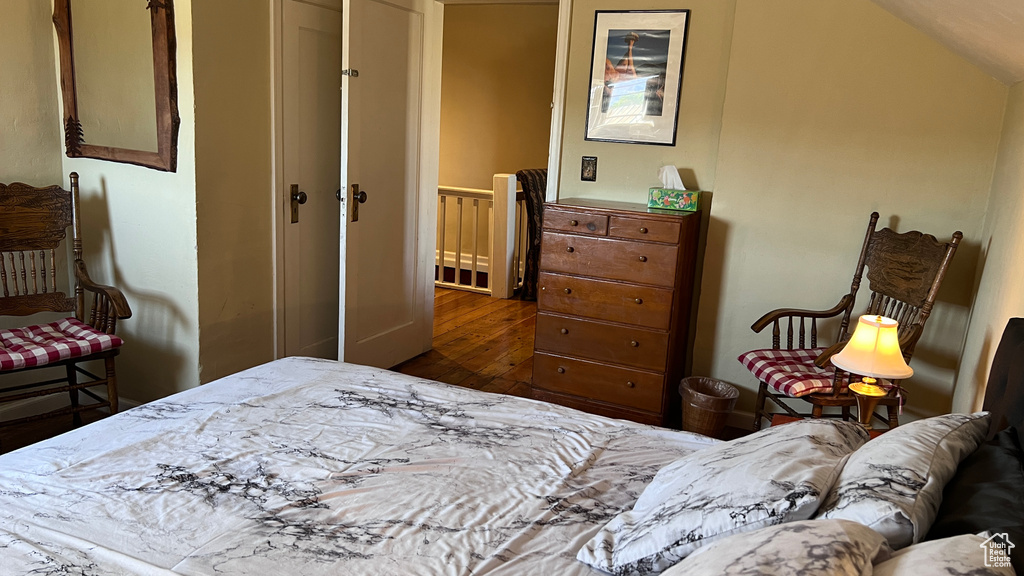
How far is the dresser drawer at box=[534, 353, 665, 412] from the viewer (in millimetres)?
3268

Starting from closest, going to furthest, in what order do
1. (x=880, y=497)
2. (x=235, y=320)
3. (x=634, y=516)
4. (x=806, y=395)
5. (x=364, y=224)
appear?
(x=880, y=497)
(x=634, y=516)
(x=806, y=395)
(x=235, y=320)
(x=364, y=224)

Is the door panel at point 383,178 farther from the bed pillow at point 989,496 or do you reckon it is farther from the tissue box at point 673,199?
the bed pillow at point 989,496

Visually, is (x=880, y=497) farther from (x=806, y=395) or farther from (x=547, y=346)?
(x=547, y=346)

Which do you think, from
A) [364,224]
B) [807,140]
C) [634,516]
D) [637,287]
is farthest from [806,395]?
[364,224]

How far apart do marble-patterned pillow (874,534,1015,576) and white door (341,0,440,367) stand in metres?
2.85

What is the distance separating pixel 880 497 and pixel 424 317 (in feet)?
11.2

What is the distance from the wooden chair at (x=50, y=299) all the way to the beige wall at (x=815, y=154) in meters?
2.40

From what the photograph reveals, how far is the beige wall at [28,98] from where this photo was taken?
2.94 metres

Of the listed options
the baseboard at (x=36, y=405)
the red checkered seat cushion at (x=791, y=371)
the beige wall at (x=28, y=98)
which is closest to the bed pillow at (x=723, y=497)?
the red checkered seat cushion at (x=791, y=371)

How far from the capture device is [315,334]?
374 centimetres

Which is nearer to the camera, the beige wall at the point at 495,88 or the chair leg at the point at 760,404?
the chair leg at the point at 760,404

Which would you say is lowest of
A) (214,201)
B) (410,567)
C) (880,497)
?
(410,567)

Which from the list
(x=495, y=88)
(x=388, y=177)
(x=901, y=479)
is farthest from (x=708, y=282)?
(x=495, y=88)

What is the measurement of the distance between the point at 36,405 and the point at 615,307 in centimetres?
261
